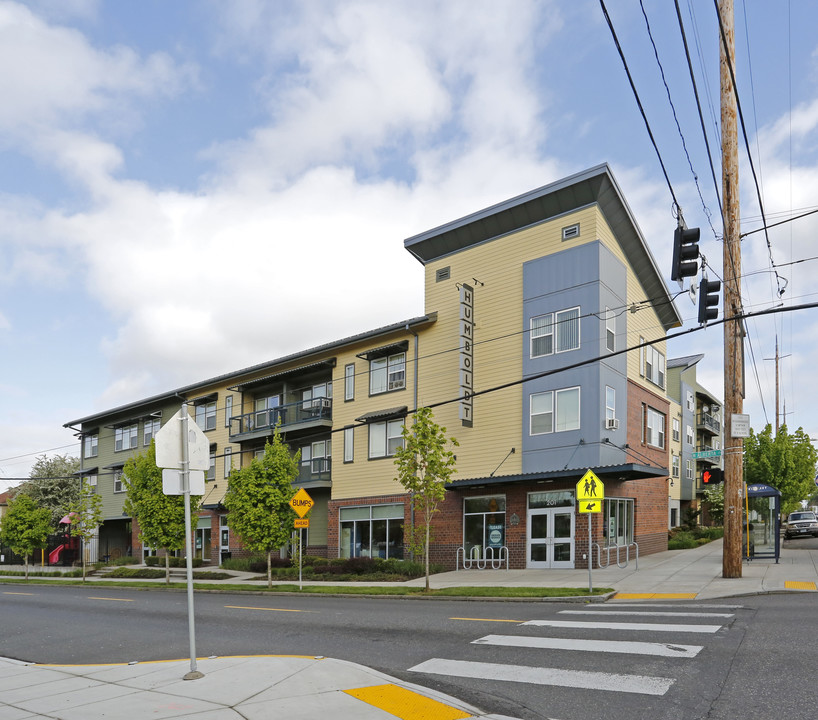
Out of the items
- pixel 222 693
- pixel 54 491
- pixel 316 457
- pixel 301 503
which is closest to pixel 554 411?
pixel 301 503

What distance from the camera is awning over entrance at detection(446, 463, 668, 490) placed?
23.6 m

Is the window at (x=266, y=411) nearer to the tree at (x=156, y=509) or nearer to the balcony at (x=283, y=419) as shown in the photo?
the balcony at (x=283, y=419)

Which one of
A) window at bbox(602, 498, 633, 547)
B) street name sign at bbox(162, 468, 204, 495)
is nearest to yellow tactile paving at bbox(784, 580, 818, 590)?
window at bbox(602, 498, 633, 547)

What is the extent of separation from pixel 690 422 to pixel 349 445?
3220 centimetres

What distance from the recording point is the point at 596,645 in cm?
1009

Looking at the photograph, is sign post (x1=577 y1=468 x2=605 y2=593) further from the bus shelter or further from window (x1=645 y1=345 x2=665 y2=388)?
window (x1=645 y1=345 x2=665 y2=388)

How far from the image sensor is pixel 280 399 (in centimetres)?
3828

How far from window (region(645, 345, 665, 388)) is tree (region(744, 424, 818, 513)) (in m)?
15.0

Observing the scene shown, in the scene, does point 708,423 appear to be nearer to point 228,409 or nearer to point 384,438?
point 384,438

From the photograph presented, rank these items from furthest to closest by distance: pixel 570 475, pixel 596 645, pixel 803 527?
1. pixel 803 527
2. pixel 570 475
3. pixel 596 645

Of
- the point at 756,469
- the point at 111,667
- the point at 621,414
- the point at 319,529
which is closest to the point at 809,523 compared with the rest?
the point at 756,469

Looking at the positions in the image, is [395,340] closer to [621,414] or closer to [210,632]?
[621,414]

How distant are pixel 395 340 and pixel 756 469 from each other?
83.1 feet

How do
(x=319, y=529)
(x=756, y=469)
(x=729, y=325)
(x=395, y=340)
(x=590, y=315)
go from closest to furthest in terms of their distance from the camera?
(x=729, y=325)
(x=590, y=315)
(x=395, y=340)
(x=319, y=529)
(x=756, y=469)
